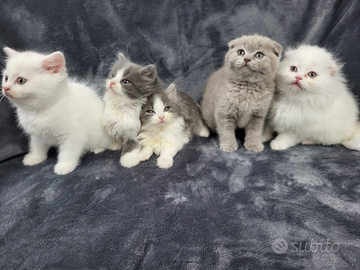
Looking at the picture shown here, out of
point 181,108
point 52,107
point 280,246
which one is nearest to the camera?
point 280,246

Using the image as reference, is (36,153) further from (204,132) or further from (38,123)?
(204,132)

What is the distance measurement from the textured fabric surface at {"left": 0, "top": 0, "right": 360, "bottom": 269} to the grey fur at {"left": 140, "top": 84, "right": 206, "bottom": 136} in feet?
0.40

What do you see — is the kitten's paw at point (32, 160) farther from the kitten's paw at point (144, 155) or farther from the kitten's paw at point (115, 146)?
the kitten's paw at point (144, 155)

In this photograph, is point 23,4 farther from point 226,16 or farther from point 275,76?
point 275,76

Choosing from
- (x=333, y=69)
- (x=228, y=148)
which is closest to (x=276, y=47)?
(x=333, y=69)

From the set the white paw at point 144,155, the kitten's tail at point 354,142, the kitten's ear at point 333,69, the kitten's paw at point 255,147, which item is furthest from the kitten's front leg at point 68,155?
the kitten's tail at point 354,142

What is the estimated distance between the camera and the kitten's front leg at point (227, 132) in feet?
5.08

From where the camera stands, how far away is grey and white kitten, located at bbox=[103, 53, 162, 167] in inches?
55.1

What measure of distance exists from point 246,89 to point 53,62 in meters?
1.11

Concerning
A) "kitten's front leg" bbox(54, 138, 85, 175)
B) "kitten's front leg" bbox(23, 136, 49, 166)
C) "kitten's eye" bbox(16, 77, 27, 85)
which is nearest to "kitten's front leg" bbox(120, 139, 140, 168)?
"kitten's front leg" bbox(54, 138, 85, 175)

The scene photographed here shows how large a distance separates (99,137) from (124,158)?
0.80ft

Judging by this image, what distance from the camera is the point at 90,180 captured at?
128 centimetres

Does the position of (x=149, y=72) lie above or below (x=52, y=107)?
above

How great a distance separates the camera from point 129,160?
1.41m
